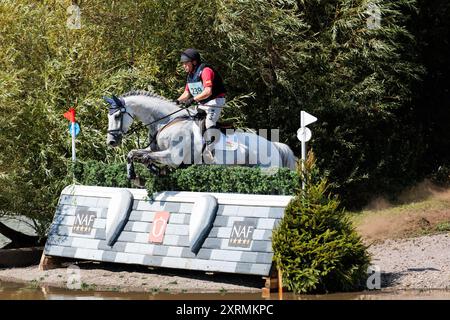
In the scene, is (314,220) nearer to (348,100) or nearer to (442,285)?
(442,285)

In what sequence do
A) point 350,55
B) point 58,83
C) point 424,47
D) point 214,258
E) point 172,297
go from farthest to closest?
point 424,47
point 350,55
point 58,83
point 214,258
point 172,297

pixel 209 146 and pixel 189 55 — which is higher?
pixel 189 55

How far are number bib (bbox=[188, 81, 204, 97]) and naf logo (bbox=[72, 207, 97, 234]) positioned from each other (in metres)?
2.36

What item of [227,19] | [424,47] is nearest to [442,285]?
[227,19]

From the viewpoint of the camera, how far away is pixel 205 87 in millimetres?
13477

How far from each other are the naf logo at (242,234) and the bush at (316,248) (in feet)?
1.65

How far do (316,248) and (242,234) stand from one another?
3.87 feet

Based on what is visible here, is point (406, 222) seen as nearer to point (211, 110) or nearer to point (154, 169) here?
point (211, 110)

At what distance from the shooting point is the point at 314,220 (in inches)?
439

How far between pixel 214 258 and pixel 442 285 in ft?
9.59

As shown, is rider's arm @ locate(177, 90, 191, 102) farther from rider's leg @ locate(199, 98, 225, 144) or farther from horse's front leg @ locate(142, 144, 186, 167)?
horse's front leg @ locate(142, 144, 186, 167)

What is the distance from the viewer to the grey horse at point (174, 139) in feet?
44.1

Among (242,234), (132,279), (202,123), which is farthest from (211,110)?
(132,279)

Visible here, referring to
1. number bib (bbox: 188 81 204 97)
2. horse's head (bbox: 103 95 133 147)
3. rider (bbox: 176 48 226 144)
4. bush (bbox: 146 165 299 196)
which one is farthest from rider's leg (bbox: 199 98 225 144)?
horse's head (bbox: 103 95 133 147)
